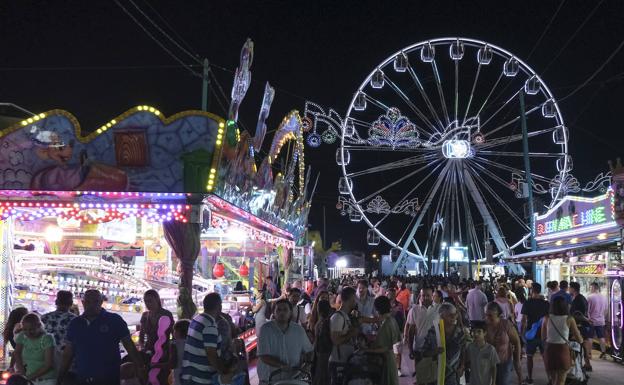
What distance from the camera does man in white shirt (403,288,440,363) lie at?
8.34 m

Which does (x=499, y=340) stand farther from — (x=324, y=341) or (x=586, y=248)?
(x=586, y=248)

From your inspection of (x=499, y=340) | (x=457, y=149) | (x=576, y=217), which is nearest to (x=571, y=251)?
(x=576, y=217)

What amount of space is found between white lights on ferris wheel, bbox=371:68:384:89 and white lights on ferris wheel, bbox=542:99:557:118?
21.7 feet

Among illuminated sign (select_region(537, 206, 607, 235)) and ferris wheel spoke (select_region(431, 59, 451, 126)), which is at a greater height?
ferris wheel spoke (select_region(431, 59, 451, 126))

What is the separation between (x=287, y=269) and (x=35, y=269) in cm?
817

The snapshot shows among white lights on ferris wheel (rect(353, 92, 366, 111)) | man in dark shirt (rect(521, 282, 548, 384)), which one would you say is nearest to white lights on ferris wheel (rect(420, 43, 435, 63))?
white lights on ferris wheel (rect(353, 92, 366, 111))

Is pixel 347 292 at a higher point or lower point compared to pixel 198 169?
lower

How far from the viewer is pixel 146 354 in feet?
23.1

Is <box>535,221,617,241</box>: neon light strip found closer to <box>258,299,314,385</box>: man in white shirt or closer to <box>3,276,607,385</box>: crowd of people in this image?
<box>3,276,607,385</box>: crowd of people

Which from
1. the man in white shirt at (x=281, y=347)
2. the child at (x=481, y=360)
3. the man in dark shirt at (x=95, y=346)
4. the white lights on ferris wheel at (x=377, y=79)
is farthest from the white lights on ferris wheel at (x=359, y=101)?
the man in dark shirt at (x=95, y=346)

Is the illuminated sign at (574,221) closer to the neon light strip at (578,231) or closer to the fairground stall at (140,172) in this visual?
the neon light strip at (578,231)

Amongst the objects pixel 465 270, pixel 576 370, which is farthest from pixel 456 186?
pixel 576 370

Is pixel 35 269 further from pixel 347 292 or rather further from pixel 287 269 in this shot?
pixel 347 292

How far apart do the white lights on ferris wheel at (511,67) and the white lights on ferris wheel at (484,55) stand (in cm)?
71
